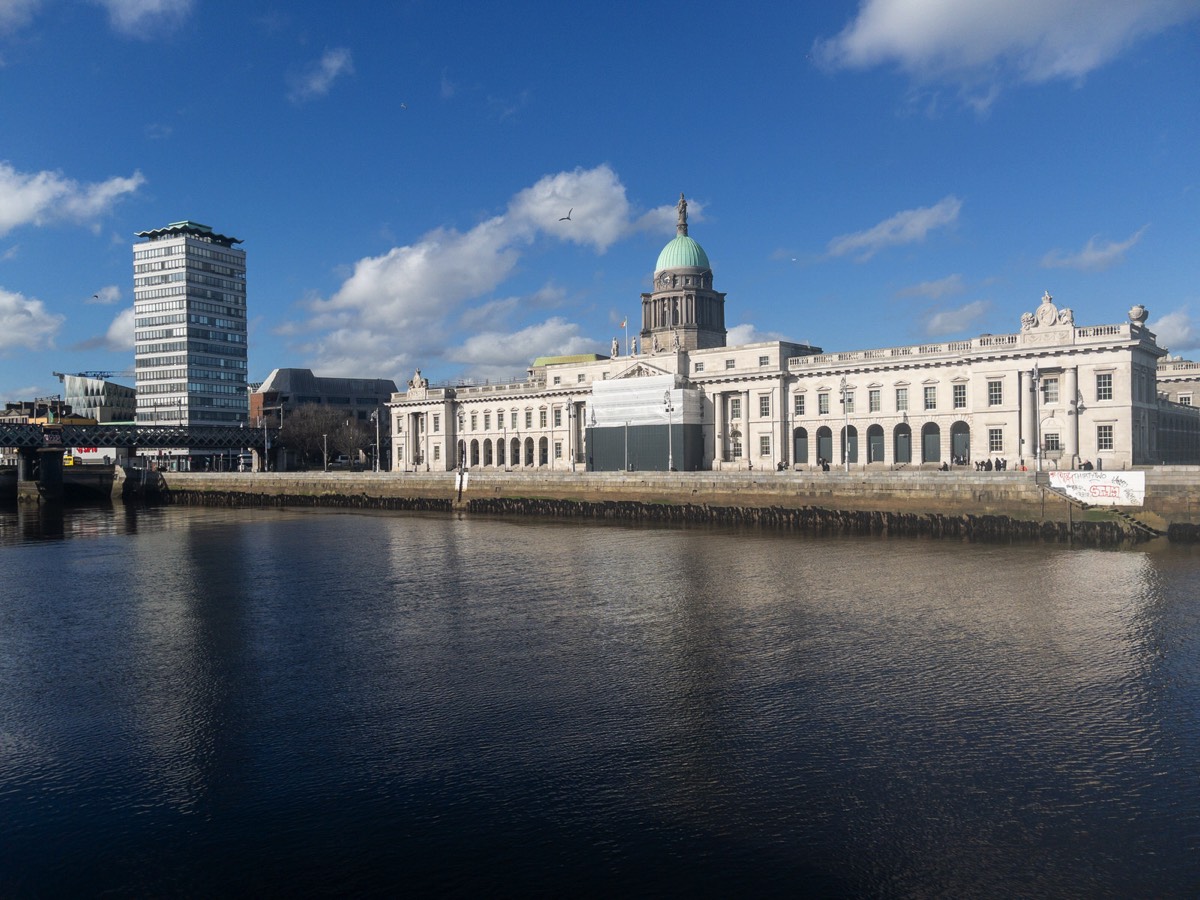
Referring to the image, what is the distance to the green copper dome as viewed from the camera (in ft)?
375

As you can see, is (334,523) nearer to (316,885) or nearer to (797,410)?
(797,410)

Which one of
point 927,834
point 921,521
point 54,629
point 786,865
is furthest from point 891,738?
point 921,521

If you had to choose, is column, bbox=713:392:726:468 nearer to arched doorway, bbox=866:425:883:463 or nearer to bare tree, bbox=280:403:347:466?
arched doorway, bbox=866:425:883:463

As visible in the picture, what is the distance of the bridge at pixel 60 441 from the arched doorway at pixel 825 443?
224 feet

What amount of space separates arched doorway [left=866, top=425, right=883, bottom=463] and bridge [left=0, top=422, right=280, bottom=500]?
72987mm

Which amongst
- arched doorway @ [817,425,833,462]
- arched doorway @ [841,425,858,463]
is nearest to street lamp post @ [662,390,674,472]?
arched doorway @ [817,425,833,462]

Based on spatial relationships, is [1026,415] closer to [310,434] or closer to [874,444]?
[874,444]

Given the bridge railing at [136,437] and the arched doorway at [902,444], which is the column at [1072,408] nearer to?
the arched doorway at [902,444]

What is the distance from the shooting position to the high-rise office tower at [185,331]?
162m

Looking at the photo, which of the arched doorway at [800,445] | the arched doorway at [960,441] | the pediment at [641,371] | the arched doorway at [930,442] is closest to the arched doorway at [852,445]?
the arched doorway at [800,445]

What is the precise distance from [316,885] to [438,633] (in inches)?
557

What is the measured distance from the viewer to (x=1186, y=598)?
29219 millimetres

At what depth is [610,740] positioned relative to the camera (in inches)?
649

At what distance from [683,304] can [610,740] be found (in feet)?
324
